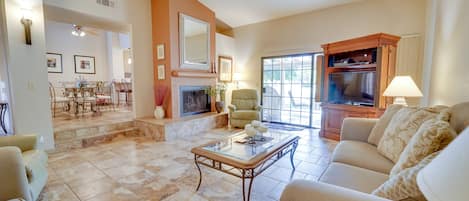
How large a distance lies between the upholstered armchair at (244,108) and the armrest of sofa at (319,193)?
13.3 ft

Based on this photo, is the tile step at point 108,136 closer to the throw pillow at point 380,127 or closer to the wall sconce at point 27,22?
the wall sconce at point 27,22

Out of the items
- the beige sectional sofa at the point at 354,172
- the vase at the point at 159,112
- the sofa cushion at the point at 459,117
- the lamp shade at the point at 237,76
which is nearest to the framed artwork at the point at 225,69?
the lamp shade at the point at 237,76

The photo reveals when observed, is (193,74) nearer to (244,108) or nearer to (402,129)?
(244,108)

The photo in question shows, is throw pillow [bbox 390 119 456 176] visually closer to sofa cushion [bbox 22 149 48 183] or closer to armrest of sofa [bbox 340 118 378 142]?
armrest of sofa [bbox 340 118 378 142]

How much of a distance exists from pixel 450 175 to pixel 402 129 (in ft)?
5.02

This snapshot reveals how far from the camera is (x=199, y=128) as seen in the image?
496 cm

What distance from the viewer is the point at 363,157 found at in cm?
189

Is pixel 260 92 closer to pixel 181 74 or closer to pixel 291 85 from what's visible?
pixel 291 85

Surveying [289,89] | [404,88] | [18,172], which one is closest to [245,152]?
[18,172]

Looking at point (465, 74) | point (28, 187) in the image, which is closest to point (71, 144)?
point (28, 187)

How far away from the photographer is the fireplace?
5037 mm

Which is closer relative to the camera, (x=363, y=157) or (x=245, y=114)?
(x=363, y=157)

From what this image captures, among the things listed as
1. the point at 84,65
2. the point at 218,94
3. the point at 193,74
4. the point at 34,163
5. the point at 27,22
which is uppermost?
the point at 27,22

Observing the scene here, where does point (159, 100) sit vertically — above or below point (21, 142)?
above
